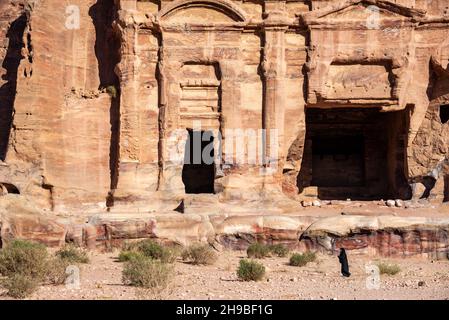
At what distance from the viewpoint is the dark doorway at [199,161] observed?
20.8 m

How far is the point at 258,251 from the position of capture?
15.0m

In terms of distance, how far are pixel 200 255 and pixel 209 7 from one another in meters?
8.85

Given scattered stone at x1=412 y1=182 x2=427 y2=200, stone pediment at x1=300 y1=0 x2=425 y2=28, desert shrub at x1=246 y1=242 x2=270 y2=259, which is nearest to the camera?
desert shrub at x1=246 y1=242 x2=270 y2=259

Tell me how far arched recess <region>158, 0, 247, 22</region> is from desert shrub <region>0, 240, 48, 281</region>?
10238 millimetres

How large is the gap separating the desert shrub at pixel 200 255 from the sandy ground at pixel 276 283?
0.20 m

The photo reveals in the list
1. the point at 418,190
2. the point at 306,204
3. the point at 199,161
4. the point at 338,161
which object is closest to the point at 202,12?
the point at 199,161

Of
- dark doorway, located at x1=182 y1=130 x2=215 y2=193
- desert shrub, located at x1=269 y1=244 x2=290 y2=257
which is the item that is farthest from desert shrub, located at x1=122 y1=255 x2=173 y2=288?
dark doorway, located at x1=182 y1=130 x2=215 y2=193

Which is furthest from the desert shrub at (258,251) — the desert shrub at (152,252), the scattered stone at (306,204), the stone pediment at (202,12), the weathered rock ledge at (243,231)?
the stone pediment at (202,12)

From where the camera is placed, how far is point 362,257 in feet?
50.2

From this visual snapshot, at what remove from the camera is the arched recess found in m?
19.8

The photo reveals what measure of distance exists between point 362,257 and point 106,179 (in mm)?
8486

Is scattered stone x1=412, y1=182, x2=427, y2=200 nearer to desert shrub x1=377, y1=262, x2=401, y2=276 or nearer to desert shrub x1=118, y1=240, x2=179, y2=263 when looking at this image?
desert shrub x1=377, y1=262, x2=401, y2=276

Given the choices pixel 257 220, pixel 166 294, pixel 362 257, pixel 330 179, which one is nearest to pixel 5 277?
pixel 166 294

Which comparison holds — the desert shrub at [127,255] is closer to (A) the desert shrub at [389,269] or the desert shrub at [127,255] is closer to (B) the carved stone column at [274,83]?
(A) the desert shrub at [389,269]
